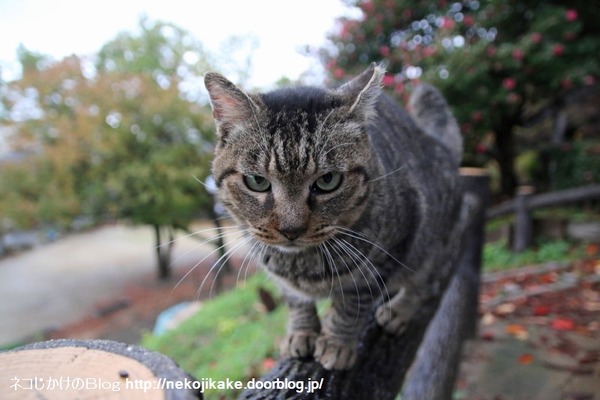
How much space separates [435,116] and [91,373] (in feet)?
7.66

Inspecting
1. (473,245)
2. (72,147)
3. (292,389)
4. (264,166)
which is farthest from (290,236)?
(72,147)

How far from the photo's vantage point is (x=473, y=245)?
3.02 m

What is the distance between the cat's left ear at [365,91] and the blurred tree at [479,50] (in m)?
3.70

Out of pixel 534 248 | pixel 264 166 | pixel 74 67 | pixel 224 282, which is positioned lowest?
pixel 224 282

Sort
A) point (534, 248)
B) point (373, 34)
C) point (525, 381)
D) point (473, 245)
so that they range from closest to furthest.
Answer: point (525, 381) → point (473, 245) → point (534, 248) → point (373, 34)

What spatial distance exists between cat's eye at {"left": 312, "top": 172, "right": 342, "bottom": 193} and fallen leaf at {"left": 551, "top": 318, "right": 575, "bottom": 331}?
116 inches

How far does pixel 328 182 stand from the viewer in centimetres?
130

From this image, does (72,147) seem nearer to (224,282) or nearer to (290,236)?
(224,282)

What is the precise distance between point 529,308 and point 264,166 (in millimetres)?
3378

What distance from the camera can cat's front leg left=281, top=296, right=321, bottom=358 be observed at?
138cm

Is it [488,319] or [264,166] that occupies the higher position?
[264,166]

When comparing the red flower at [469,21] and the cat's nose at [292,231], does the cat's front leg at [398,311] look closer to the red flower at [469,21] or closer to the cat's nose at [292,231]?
the cat's nose at [292,231]

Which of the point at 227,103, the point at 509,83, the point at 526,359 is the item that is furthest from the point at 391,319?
the point at 509,83

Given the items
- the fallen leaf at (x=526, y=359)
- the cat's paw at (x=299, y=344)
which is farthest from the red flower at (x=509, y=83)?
the cat's paw at (x=299, y=344)
